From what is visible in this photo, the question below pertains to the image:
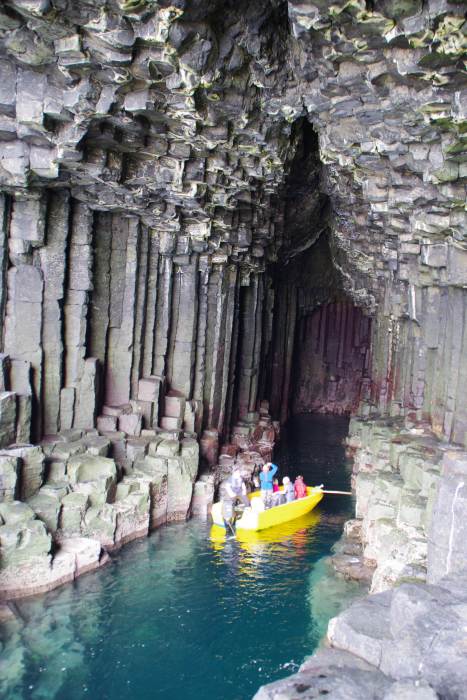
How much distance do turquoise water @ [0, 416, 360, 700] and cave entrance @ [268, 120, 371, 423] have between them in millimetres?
11483

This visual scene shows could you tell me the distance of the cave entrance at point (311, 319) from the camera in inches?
904

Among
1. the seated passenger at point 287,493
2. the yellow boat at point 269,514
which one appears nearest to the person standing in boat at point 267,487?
the yellow boat at point 269,514

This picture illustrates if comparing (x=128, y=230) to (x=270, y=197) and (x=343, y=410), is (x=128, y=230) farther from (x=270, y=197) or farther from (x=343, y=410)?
(x=343, y=410)

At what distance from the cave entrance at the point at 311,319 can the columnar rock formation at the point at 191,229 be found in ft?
1.16

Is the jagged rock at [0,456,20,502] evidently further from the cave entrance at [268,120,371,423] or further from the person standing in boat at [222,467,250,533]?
the cave entrance at [268,120,371,423]

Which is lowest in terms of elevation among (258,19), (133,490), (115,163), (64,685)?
(64,685)

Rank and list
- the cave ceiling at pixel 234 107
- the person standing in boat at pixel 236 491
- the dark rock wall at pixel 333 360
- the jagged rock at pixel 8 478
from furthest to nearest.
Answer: the dark rock wall at pixel 333 360, the person standing in boat at pixel 236 491, the jagged rock at pixel 8 478, the cave ceiling at pixel 234 107

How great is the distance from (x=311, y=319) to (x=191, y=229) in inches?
786

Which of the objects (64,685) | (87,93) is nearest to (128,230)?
(87,93)

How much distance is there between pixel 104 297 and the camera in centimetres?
1884

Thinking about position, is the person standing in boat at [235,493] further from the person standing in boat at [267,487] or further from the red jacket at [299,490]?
the red jacket at [299,490]

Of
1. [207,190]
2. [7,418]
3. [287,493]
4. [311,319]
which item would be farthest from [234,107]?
[311,319]

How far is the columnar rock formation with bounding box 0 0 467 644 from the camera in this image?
10523mm

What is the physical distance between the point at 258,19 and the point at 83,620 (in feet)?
38.2
